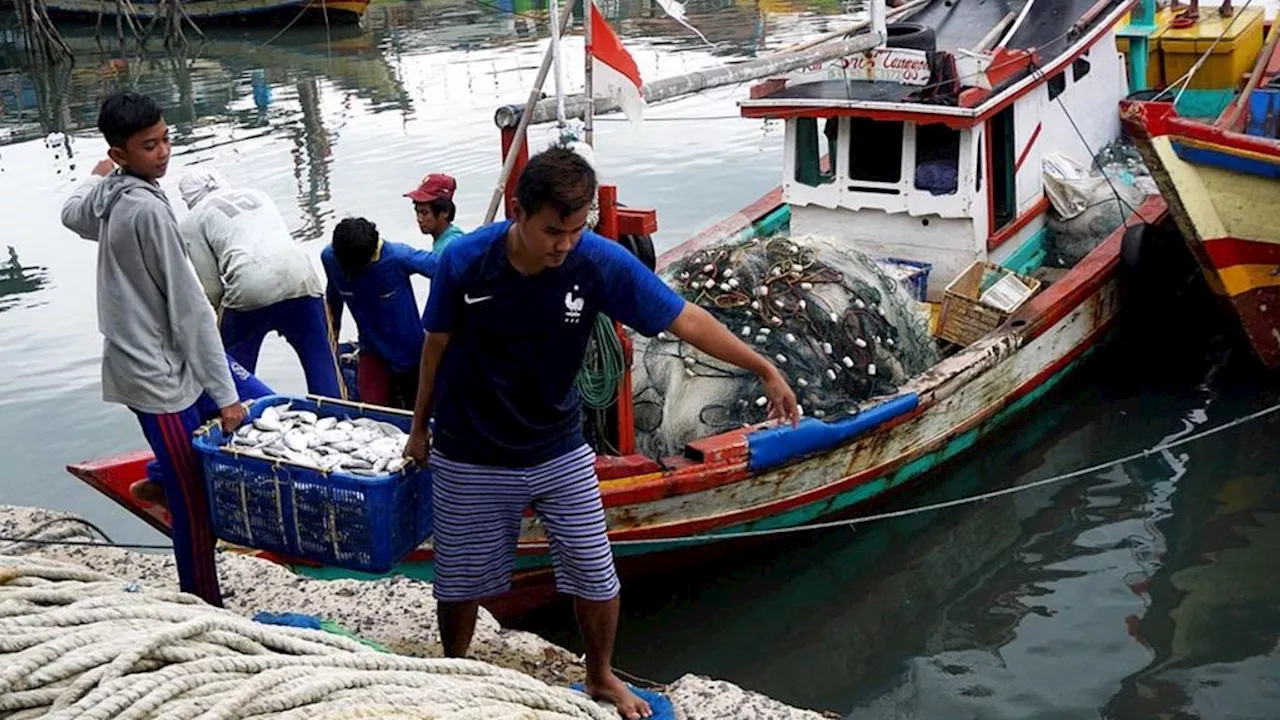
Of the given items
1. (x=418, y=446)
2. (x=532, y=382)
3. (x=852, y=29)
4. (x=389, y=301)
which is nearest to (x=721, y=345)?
(x=532, y=382)

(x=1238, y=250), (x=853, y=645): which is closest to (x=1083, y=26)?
(x=1238, y=250)

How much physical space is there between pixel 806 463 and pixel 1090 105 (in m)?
4.81

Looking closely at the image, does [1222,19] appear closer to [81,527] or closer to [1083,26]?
[1083,26]

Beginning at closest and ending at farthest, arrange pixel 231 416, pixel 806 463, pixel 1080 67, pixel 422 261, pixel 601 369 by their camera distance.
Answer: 1. pixel 231 416
2. pixel 422 261
3. pixel 601 369
4. pixel 806 463
5. pixel 1080 67

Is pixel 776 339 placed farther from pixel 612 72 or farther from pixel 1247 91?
pixel 1247 91

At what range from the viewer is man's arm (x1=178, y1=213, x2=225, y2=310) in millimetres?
5598

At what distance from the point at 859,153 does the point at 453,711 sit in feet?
19.5

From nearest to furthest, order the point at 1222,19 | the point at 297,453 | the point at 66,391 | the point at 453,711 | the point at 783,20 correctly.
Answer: the point at 453,711
the point at 297,453
the point at 66,391
the point at 1222,19
the point at 783,20

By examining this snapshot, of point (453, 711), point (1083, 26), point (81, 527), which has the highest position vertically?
point (1083, 26)

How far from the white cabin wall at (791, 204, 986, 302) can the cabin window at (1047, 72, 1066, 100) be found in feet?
5.06

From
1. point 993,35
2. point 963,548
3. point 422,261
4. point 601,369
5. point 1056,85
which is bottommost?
point 963,548

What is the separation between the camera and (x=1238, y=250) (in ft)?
26.9

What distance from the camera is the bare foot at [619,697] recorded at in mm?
3842

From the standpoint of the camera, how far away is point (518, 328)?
3525 millimetres
